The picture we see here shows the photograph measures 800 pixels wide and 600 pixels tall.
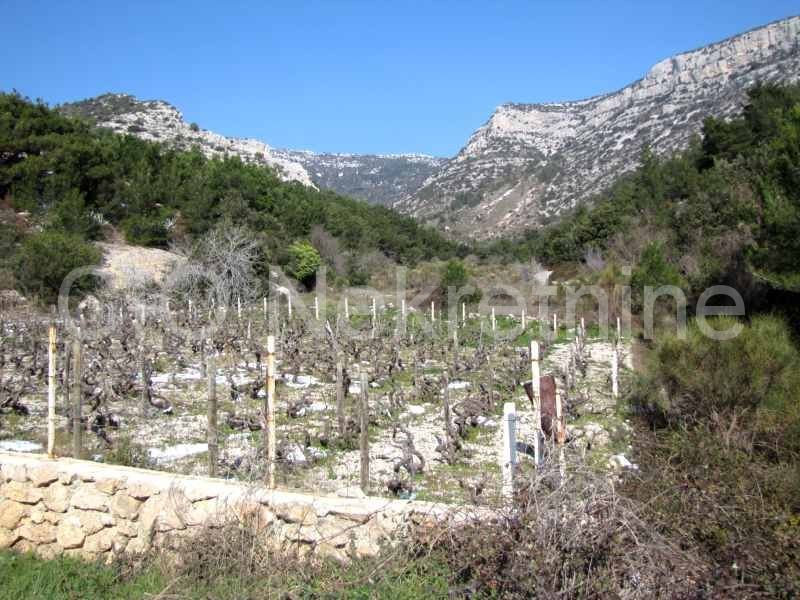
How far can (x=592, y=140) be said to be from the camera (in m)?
68.2

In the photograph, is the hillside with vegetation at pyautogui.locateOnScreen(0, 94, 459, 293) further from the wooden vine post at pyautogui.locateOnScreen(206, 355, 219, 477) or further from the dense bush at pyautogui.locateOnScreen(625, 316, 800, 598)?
the dense bush at pyautogui.locateOnScreen(625, 316, 800, 598)

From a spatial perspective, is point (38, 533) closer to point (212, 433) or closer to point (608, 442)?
point (212, 433)

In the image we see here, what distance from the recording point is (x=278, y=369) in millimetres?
11320

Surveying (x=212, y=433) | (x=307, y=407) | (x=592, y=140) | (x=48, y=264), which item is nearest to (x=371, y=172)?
(x=592, y=140)

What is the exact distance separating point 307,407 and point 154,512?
418 cm

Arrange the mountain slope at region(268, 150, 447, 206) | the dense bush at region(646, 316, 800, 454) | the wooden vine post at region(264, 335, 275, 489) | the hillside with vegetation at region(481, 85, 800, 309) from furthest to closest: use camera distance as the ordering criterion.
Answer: the mountain slope at region(268, 150, 447, 206) < the hillside with vegetation at region(481, 85, 800, 309) < the dense bush at region(646, 316, 800, 454) < the wooden vine post at region(264, 335, 275, 489)

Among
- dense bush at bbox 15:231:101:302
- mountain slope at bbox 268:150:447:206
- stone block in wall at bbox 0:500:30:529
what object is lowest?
stone block in wall at bbox 0:500:30:529

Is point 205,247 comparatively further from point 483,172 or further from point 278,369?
point 483,172

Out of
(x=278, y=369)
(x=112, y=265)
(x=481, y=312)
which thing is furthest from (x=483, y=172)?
(x=278, y=369)

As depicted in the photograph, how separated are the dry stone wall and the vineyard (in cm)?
36

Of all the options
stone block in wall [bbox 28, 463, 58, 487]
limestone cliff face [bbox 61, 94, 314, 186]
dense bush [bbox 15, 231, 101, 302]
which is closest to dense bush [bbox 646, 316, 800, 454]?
stone block in wall [bbox 28, 463, 58, 487]

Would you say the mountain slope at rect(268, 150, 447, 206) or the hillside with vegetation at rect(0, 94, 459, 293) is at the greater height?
the mountain slope at rect(268, 150, 447, 206)

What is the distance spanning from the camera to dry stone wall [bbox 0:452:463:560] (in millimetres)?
4289

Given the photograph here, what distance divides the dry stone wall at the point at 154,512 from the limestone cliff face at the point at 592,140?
5298cm
